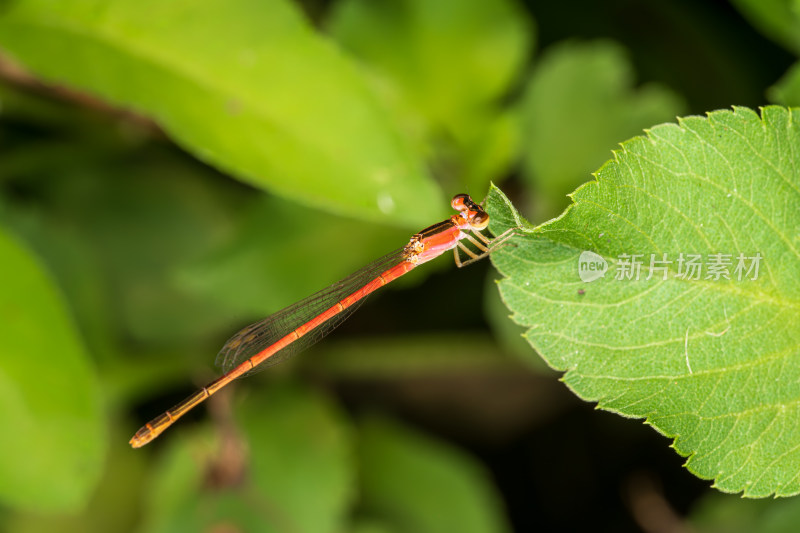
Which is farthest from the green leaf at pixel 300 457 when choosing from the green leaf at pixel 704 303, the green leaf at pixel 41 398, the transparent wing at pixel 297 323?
the green leaf at pixel 704 303

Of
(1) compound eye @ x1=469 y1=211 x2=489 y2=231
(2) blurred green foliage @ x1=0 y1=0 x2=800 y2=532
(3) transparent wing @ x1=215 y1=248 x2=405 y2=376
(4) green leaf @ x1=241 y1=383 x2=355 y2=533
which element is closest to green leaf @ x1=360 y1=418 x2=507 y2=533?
(2) blurred green foliage @ x1=0 y1=0 x2=800 y2=532

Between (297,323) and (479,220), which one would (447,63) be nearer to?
(479,220)

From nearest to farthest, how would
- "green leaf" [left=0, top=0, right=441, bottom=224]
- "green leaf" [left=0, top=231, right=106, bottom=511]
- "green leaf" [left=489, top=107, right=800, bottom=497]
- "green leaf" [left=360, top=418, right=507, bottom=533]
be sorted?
"green leaf" [left=489, top=107, right=800, bottom=497], "green leaf" [left=0, top=0, right=441, bottom=224], "green leaf" [left=0, top=231, right=106, bottom=511], "green leaf" [left=360, top=418, right=507, bottom=533]

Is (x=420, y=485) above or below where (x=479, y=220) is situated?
below

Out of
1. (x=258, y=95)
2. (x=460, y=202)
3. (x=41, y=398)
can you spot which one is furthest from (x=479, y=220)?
(x=41, y=398)

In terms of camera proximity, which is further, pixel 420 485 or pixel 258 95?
pixel 420 485

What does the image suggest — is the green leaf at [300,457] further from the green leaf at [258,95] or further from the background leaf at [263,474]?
the green leaf at [258,95]

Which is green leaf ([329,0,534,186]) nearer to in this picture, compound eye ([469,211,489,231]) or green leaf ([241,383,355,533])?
compound eye ([469,211,489,231])
